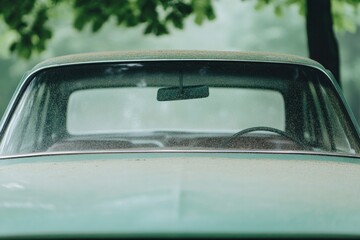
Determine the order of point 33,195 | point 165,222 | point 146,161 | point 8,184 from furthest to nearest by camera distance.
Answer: point 146,161 < point 8,184 < point 33,195 < point 165,222

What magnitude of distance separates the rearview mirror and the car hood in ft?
1.87

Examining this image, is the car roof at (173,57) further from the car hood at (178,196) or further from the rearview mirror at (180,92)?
the car hood at (178,196)

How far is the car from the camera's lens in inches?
99.4

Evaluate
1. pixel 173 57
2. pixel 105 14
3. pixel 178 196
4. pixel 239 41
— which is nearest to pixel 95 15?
pixel 105 14

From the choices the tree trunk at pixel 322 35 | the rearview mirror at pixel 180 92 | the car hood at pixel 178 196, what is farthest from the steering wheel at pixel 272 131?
the tree trunk at pixel 322 35

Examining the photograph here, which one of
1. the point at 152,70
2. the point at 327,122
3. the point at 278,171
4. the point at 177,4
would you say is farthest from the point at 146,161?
the point at 177,4

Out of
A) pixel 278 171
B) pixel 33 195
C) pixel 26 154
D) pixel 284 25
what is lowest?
pixel 33 195

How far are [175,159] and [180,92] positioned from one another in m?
0.70

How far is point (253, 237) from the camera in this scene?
244 centimetres

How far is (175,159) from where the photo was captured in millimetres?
3459

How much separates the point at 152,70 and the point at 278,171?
1106 millimetres

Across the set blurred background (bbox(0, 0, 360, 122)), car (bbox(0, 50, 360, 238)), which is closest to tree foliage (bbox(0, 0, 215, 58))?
car (bbox(0, 50, 360, 238))

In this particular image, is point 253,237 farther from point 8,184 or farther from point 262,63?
point 262,63

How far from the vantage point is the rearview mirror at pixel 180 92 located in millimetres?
4082
